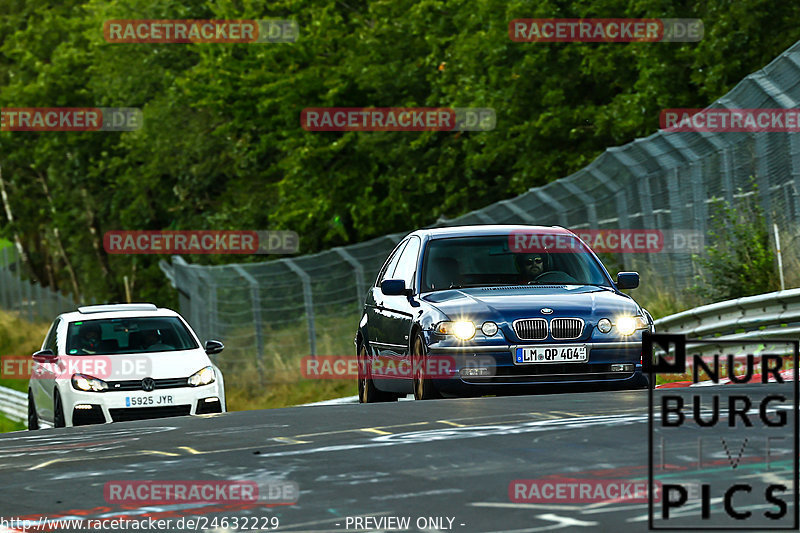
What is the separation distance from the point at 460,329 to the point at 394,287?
1377 millimetres

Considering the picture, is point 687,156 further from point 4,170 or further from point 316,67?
point 4,170

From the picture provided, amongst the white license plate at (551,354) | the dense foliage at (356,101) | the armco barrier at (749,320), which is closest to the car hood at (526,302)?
the white license plate at (551,354)

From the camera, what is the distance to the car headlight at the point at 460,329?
42.6 ft

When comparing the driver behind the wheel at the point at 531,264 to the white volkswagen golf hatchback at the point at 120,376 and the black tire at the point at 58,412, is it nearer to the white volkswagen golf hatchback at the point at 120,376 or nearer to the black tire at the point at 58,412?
the white volkswagen golf hatchback at the point at 120,376

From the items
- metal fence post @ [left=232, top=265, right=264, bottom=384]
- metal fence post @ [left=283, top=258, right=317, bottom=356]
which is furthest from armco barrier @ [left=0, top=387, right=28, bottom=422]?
metal fence post @ [left=283, top=258, right=317, bottom=356]

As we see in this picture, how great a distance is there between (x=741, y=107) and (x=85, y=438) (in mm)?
10125

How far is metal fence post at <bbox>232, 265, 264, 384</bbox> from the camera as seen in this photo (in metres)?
32.7

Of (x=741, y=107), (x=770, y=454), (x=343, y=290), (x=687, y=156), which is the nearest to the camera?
(x=770, y=454)

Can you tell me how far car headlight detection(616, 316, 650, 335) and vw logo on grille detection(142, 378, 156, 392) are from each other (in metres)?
5.67

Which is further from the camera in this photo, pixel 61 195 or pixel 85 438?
pixel 61 195

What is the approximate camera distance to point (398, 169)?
138ft

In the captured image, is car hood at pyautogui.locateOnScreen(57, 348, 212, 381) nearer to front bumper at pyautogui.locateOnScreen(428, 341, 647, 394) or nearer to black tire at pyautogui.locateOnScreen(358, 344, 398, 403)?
black tire at pyautogui.locateOnScreen(358, 344, 398, 403)

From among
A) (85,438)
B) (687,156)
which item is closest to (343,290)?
(687,156)

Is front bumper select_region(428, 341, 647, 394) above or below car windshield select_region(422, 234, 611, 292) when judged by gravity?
below
